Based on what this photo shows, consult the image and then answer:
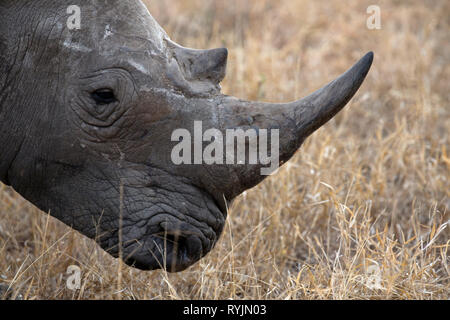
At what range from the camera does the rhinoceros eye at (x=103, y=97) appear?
296cm

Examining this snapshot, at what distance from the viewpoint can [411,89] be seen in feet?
20.0

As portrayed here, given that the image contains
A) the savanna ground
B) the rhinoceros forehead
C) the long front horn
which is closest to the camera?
the long front horn

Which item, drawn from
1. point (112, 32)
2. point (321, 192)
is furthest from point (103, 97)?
point (321, 192)

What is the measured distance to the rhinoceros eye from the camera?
9.71 ft

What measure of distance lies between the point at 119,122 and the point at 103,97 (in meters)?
0.13

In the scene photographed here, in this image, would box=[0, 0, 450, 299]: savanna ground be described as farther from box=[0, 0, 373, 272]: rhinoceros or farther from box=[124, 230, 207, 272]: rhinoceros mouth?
box=[0, 0, 373, 272]: rhinoceros

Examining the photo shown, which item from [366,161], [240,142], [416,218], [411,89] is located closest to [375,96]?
[411,89]

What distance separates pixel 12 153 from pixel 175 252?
0.81 meters

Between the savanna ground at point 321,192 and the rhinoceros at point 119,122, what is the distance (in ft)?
1.21

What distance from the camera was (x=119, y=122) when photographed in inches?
116

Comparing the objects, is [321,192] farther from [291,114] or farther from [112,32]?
[112,32]

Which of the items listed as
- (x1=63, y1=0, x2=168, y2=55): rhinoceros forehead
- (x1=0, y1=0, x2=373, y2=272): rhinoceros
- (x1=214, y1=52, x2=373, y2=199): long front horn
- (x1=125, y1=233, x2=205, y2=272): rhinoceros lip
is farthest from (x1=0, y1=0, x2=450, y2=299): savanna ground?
(x1=63, y1=0, x2=168, y2=55): rhinoceros forehead

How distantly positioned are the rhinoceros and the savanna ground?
37 cm
